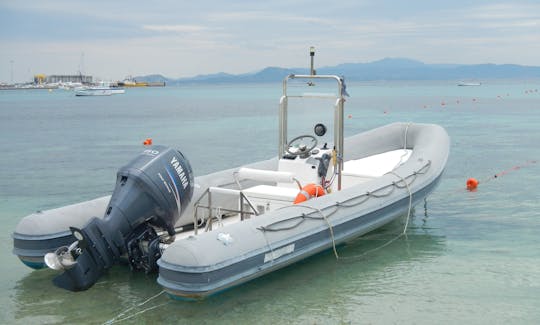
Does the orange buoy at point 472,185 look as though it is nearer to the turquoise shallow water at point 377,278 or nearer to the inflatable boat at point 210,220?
the turquoise shallow water at point 377,278

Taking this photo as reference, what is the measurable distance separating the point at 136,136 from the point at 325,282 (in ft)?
60.9

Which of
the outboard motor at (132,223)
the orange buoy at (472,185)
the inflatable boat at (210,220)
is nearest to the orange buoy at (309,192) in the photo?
the inflatable boat at (210,220)

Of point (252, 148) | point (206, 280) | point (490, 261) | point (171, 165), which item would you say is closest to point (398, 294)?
point (490, 261)

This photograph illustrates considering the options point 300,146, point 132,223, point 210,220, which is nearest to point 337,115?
point 300,146

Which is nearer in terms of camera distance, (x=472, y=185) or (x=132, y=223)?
(x=132, y=223)

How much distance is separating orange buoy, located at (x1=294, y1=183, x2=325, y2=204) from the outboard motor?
1210mm

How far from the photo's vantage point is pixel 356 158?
9.88 meters

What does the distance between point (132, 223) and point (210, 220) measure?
835 millimetres

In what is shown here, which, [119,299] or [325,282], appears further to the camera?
[325,282]

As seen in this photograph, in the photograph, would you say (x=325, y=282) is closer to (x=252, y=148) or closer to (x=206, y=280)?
(x=206, y=280)

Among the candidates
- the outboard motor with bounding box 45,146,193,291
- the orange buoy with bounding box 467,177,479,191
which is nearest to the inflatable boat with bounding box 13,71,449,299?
the outboard motor with bounding box 45,146,193,291

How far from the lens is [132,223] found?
5.61m

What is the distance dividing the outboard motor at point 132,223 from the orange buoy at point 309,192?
1.21 meters

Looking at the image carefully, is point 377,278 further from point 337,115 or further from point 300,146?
point 337,115
